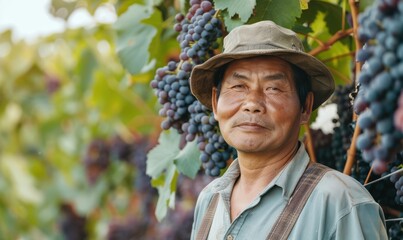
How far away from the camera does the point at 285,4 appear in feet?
7.90

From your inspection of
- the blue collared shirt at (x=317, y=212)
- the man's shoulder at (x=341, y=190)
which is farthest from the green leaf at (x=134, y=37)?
the man's shoulder at (x=341, y=190)

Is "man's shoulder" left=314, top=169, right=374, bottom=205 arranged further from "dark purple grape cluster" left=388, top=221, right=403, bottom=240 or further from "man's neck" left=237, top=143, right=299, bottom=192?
"dark purple grape cluster" left=388, top=221, right=403, bottom=240

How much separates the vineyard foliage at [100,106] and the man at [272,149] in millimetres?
225

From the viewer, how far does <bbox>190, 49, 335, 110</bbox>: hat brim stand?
6.86 ft

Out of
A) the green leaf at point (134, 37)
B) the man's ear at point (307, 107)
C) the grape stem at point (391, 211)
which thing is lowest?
the grape stem at point (391, 211)

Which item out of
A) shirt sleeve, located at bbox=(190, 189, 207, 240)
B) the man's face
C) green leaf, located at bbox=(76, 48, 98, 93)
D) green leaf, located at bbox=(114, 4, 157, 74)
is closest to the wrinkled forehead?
the man's face

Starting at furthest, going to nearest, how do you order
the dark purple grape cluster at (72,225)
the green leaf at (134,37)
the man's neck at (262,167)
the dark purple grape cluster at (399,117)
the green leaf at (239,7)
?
1. the dark purple grape cluster at (72,225)
2. the green leaf at (134,37)
3. the green leaf at (239,7)
4. the man's neck at (262,167)
5. the dark purple grape cluster at (399,117)

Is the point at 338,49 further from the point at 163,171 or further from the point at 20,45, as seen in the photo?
the point at 20,45

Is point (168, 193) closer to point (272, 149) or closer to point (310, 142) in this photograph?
point (310, 142)

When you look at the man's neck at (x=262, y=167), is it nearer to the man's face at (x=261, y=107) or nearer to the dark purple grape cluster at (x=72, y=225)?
the man's face at (x=261, y=107)

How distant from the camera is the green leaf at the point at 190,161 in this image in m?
2.70

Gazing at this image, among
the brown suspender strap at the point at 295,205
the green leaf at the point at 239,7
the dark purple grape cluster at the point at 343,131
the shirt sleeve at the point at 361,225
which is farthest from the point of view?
the dark purple grape cluster at the point at 343,131

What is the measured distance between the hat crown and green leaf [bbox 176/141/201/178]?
2.10 ft

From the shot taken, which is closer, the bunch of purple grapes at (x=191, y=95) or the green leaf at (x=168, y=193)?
the bunch of purple grapes at (x=191, y=95)
